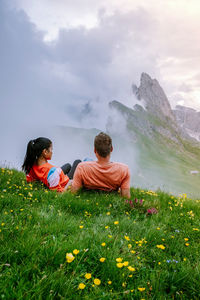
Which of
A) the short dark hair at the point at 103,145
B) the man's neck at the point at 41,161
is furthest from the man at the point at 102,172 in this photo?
the man's neck at the point at 41,161

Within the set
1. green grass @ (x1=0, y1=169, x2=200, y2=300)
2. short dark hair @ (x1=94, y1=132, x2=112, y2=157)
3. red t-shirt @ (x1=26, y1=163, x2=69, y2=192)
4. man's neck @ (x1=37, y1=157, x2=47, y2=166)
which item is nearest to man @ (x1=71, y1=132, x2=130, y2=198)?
short dark hair @ (x1=94, y1=132, x2=112, y2=157)

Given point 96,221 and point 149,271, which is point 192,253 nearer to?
point 149,271

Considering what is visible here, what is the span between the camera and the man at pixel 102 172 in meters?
5.98

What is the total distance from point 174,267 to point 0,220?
8.86 ft

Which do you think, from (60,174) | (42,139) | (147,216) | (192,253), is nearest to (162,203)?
(147,216)

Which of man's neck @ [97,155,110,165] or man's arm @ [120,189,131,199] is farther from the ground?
man's neck @ [97,155,110,165]

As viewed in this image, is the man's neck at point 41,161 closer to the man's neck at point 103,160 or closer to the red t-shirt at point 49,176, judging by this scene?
the red t-shirt at point 49,176

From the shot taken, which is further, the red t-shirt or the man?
the red t-shirt

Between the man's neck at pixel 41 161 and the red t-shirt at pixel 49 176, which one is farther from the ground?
the man's neck at pixel 41 161

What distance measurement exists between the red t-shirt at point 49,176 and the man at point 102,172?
694 mm

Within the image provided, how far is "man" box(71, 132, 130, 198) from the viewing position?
5984 millimetres

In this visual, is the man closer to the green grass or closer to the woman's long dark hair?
the woman's long dark hair

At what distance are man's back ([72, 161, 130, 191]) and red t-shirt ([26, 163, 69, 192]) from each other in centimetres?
72

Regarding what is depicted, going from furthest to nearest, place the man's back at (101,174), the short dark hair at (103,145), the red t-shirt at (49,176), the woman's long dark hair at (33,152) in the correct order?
1. the woman's long dark hair at (33,152)
2. the red t-shirt at (49,176)
3. the man's back at (101,174)
4. the short dark hair at (103,145)
